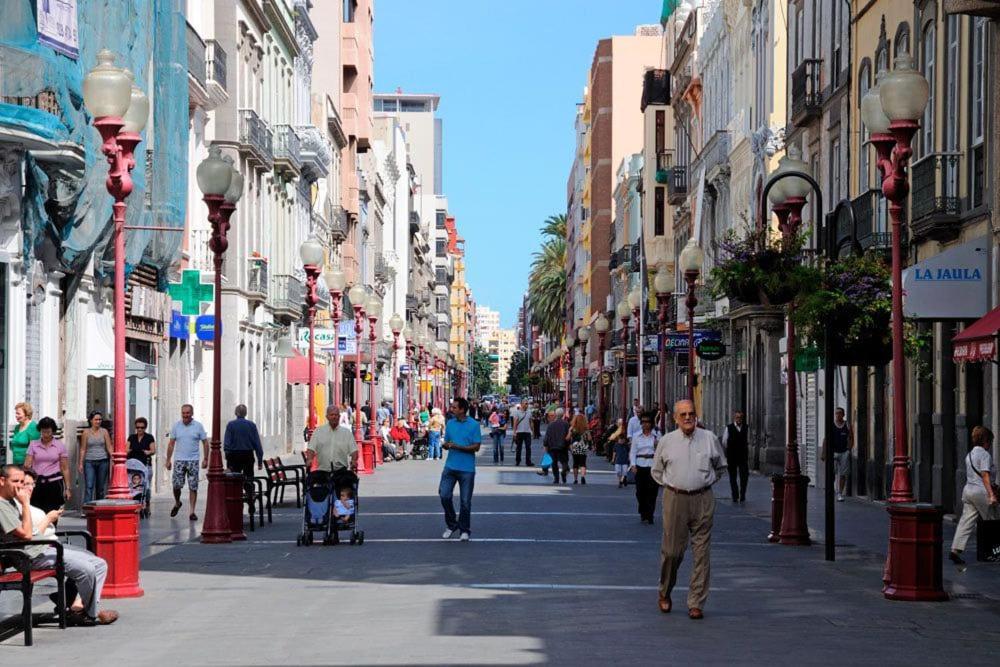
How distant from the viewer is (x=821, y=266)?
23.4 m

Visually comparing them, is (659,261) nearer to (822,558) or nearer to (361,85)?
(361,85)

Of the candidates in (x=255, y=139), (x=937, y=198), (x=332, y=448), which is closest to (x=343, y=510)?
(x=332, y=448)

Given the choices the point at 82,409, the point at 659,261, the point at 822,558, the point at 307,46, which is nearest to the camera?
the point at 822,558

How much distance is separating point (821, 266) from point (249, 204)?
2995cm

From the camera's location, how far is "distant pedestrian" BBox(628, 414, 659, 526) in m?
25.9

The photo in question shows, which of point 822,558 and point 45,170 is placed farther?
point 45,170

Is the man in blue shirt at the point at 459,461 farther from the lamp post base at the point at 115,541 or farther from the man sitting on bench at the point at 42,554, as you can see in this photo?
the man sitting on bench at the point at 42,554

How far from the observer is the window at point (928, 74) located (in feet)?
93.0

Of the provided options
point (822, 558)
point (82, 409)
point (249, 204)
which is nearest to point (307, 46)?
point (249, 204)

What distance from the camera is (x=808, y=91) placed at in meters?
39.3

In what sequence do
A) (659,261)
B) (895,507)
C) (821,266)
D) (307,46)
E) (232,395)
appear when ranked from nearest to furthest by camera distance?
(895,507), (821,266), (232,395), (307,46), (659,261)

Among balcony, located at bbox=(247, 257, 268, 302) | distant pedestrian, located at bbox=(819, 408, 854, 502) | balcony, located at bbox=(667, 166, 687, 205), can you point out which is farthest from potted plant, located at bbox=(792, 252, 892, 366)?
balcony, located at bbox=(667, 166, 687, 205)

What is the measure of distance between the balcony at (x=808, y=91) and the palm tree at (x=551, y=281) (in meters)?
91.1

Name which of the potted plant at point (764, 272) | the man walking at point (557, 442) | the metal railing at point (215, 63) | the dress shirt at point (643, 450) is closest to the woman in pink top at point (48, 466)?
the dress shirt at point (643, 450)
